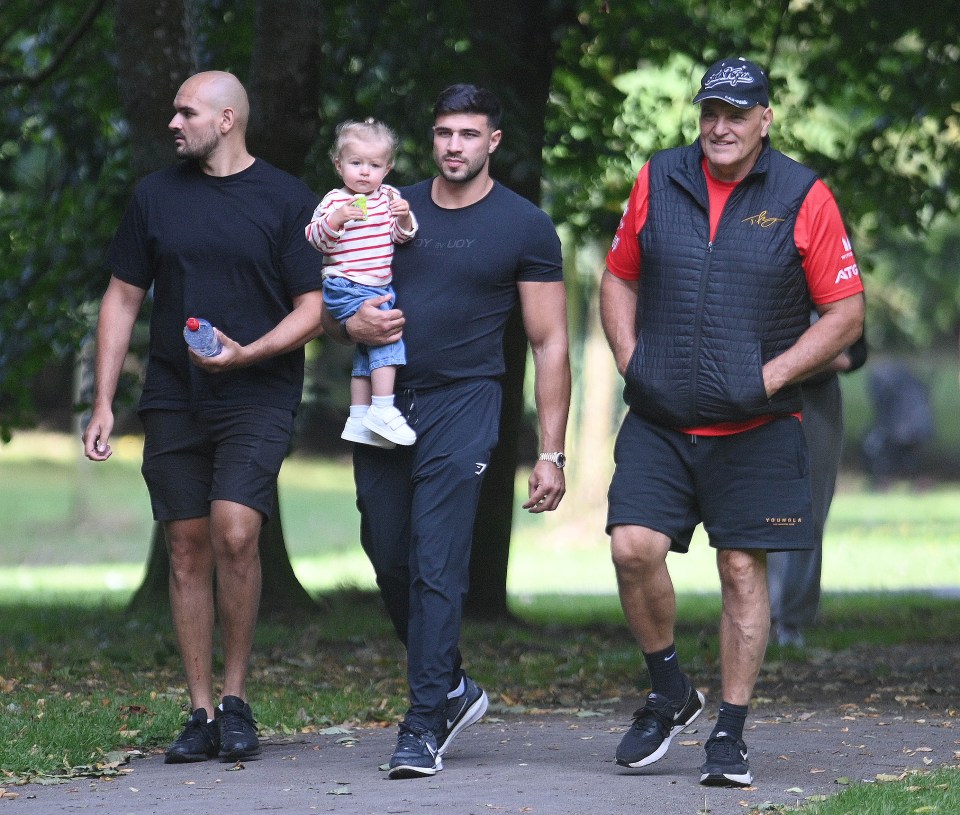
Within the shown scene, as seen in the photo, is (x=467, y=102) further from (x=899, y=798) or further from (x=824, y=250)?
(x=899, y=798)

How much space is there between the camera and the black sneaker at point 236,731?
5590 mm

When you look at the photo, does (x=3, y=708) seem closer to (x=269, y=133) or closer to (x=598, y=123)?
(x=269, y=133)

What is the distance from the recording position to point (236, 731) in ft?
18.4

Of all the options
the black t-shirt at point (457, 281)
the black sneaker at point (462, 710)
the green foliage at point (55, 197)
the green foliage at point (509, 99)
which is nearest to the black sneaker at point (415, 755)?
the black sneaker at point (462, 710)

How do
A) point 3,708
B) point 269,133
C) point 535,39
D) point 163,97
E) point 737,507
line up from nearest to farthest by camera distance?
1. point 737,507
2. point 3,708
3. point 163,97
4. point 269,133
5. point 535,39

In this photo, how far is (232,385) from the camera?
5.74 m

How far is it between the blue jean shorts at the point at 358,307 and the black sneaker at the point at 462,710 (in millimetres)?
1120

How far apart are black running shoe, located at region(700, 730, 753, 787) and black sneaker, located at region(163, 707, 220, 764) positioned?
66.9 inches

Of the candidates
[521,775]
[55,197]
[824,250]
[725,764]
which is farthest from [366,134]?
[55,197]

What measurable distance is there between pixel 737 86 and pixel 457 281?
1.11 m

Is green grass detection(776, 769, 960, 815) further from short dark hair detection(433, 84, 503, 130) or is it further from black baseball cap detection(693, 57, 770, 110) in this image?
short dark hair detection(433, 84, 503, 130)

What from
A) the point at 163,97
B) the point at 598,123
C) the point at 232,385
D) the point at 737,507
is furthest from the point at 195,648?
the point at 598,123

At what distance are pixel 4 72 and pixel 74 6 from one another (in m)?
0.75

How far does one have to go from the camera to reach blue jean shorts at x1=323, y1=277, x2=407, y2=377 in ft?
17.9
